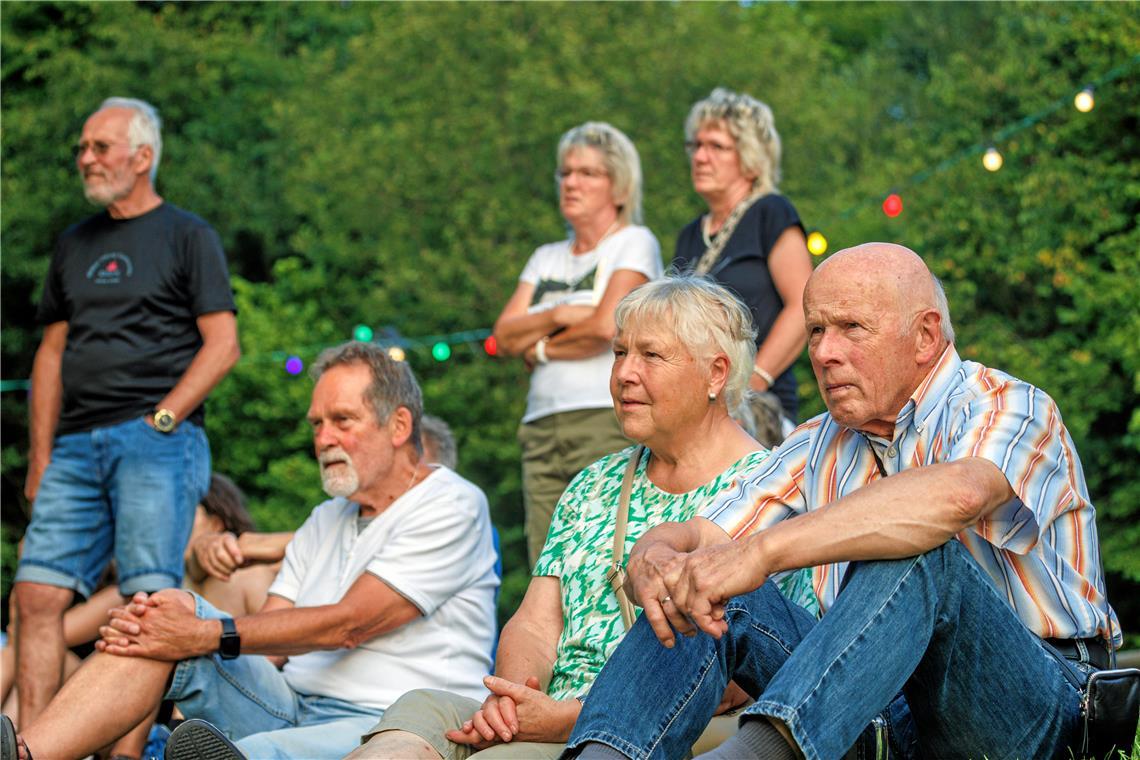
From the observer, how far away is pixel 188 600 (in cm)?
342

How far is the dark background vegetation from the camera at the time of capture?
51.7 feet

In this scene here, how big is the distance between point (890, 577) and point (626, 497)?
0.96 meters

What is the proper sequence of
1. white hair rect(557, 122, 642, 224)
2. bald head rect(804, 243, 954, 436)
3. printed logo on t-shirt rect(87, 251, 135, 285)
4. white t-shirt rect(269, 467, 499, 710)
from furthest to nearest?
white hair rect(557, 122, 642, 224), printed logo on t-shirt rect(87, 251, 135, 285), white t-shirt rect(269, 467, 499, 710), bald head rect(804, 243, 954, 436)

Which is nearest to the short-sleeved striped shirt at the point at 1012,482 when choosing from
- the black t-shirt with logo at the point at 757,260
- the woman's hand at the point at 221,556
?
the black t-shirt with logo at the point at 757,260

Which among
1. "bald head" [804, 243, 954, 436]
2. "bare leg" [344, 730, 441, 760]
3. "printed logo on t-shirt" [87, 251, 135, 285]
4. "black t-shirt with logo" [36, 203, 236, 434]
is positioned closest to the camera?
"bald head" [804, 243, 954, 436]

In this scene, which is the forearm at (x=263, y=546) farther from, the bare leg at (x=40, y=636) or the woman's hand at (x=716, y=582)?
the woman's hand at (x=716, y=582)

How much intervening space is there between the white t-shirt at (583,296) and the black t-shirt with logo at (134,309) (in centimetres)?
101

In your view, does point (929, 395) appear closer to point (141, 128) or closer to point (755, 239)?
point (755, 239)

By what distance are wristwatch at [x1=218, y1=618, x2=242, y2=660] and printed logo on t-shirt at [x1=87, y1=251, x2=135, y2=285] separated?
1590 millimetres

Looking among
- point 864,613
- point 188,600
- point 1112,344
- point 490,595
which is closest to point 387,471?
point 490,595

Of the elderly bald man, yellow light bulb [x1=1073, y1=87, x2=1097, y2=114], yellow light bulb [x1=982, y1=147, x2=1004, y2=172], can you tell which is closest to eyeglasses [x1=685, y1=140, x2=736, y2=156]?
the elderly bald man

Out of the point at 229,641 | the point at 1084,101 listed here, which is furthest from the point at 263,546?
the point at 1084,101

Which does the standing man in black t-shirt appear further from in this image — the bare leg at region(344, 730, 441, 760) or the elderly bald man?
the elderly bald man

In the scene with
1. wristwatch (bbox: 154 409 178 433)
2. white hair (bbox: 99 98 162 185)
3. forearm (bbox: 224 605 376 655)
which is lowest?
forearm (bbox: 224 605 376 655)
